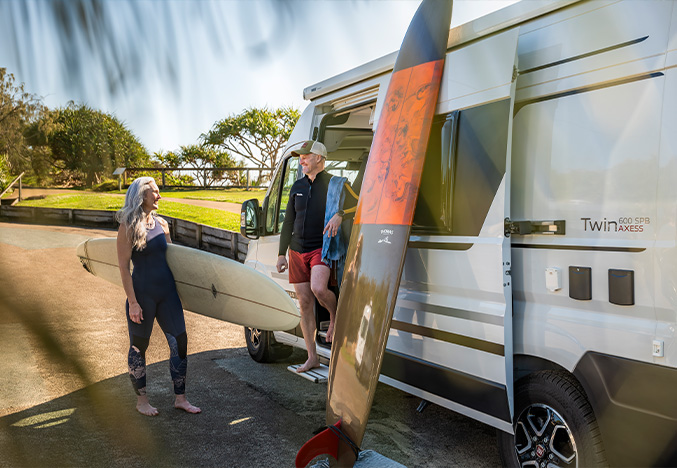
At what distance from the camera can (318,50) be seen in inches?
17.4

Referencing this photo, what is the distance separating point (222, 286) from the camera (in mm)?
3021

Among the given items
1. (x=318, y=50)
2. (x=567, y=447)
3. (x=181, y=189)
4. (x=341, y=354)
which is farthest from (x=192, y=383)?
(x=318, y=50)

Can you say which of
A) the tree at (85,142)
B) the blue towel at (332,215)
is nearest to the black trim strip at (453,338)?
the blue towel at (332,215)

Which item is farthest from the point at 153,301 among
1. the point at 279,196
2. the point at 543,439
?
the point at 543,439

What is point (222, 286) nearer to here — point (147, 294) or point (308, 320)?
point (147, 294)

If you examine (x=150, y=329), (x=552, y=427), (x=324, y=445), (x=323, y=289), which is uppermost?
(x=323, y=289)

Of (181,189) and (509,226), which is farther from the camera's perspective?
(509,226)

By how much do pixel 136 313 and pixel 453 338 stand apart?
1931 millimetres

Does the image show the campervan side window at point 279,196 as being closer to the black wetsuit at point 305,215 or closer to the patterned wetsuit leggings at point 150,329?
the black wetsuit at point 305,215

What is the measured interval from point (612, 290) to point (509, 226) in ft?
1.81

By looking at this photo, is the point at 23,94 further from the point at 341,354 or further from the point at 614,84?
the point at 341,354

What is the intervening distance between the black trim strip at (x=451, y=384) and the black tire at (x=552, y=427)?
0.40 ft

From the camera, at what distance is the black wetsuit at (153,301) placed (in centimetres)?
358

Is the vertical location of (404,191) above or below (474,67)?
below
